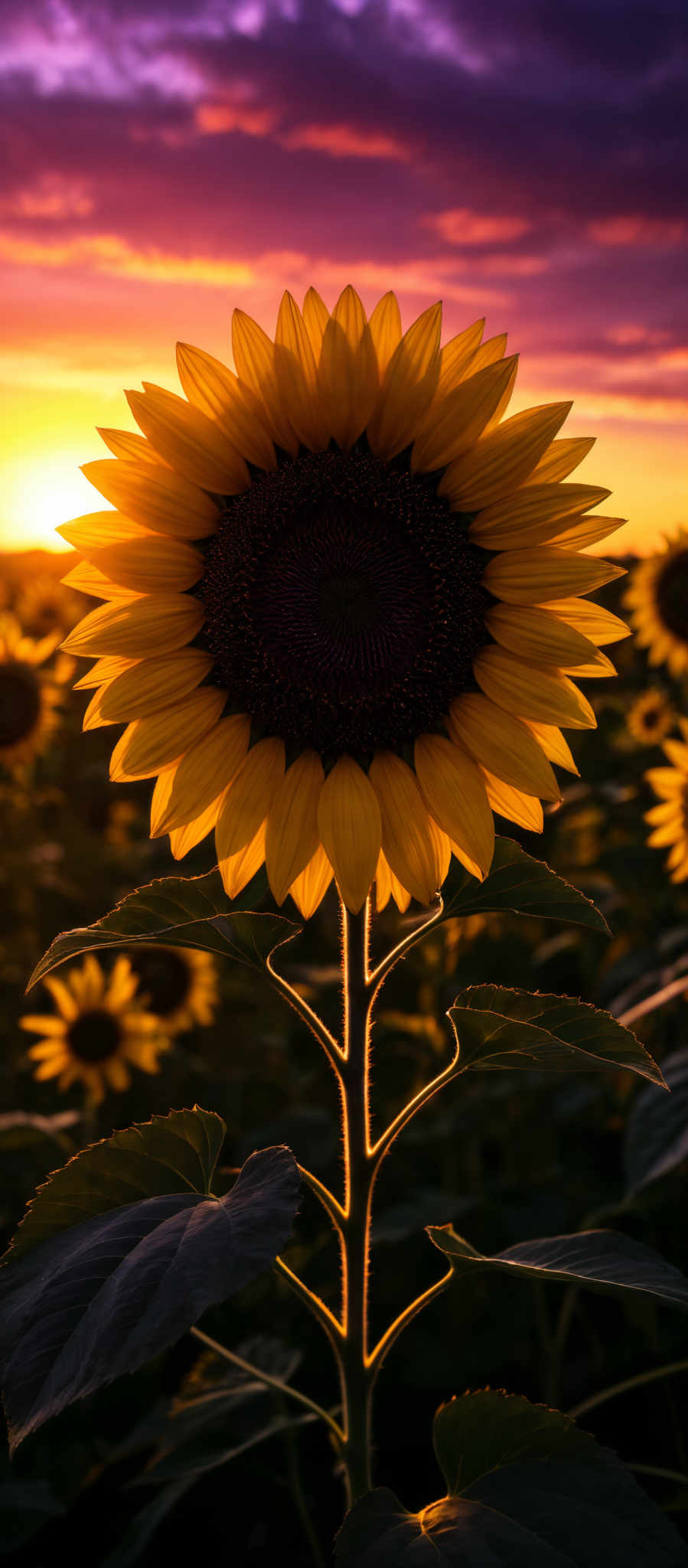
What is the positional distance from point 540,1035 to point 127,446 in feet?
3.91

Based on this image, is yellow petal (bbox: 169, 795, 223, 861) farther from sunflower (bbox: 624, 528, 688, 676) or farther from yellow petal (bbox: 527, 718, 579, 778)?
sunflower (bbox: 624, 528, 688, 676)

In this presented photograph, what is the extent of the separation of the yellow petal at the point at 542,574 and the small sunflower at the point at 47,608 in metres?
8.71

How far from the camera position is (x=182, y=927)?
1.66 m

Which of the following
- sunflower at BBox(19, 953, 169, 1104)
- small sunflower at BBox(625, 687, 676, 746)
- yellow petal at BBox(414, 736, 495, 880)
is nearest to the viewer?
yellow petal at BBox(414, 736, 495, 880)

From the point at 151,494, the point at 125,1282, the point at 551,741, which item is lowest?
the point at 125,1282

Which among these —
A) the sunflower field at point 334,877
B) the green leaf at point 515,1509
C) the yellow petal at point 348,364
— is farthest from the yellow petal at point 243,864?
the green leaf at point 515,1509

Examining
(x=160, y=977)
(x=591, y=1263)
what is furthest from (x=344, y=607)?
(x=160, y=977)

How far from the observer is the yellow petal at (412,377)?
5.75 feet

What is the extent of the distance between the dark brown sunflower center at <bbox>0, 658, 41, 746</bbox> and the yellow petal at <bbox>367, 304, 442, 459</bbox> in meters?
5.51

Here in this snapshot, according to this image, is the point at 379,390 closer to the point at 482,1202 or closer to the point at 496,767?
the point at 496,767

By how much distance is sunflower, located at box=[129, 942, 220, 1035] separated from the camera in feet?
17.2

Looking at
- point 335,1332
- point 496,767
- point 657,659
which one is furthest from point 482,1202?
point 657,659

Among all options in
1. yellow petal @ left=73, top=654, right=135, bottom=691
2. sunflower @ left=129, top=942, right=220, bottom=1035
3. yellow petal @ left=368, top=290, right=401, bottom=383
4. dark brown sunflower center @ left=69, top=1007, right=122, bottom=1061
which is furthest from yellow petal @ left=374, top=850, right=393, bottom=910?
sunflower @ left=129, top=942, right=220, bottom=1035

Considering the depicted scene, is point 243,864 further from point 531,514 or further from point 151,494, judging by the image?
point 531,514
